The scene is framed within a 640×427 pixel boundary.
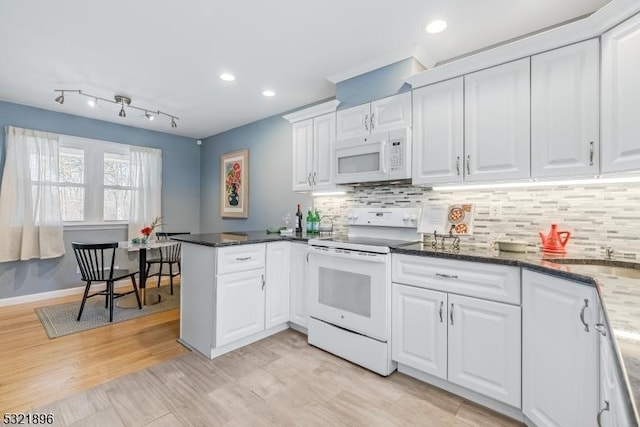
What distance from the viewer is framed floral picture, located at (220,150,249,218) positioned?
14.5 ft

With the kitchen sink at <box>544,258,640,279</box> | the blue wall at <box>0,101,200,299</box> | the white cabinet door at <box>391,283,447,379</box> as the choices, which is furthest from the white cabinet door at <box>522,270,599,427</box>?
the blue wall at <box>0,101,200,299</box>

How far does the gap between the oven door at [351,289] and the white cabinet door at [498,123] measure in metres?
0.93

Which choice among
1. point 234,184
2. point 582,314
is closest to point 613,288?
point 582,314

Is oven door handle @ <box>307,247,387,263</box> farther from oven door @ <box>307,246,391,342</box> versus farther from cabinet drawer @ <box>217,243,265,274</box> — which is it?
cabinet drawer @ <box>217,243,265,274</box>

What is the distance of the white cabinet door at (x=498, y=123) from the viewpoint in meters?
1.89

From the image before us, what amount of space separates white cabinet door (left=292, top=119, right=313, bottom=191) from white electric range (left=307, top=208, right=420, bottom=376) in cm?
74

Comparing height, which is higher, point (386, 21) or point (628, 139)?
point (386, 21)

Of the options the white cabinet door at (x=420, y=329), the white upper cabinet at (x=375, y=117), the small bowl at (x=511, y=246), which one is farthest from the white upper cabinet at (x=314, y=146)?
the small bowl at (x=511, y=246)

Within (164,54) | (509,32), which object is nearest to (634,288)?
(509,32)

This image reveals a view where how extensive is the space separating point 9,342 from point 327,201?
10.6 ft

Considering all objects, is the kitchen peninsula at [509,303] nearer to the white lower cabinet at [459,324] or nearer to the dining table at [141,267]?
the white lower cabinet at [459,324]

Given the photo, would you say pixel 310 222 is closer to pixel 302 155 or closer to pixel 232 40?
pixel 302 155

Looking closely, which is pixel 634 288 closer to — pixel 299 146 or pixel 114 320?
pixel 299 146

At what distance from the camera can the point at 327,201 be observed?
338 cm
